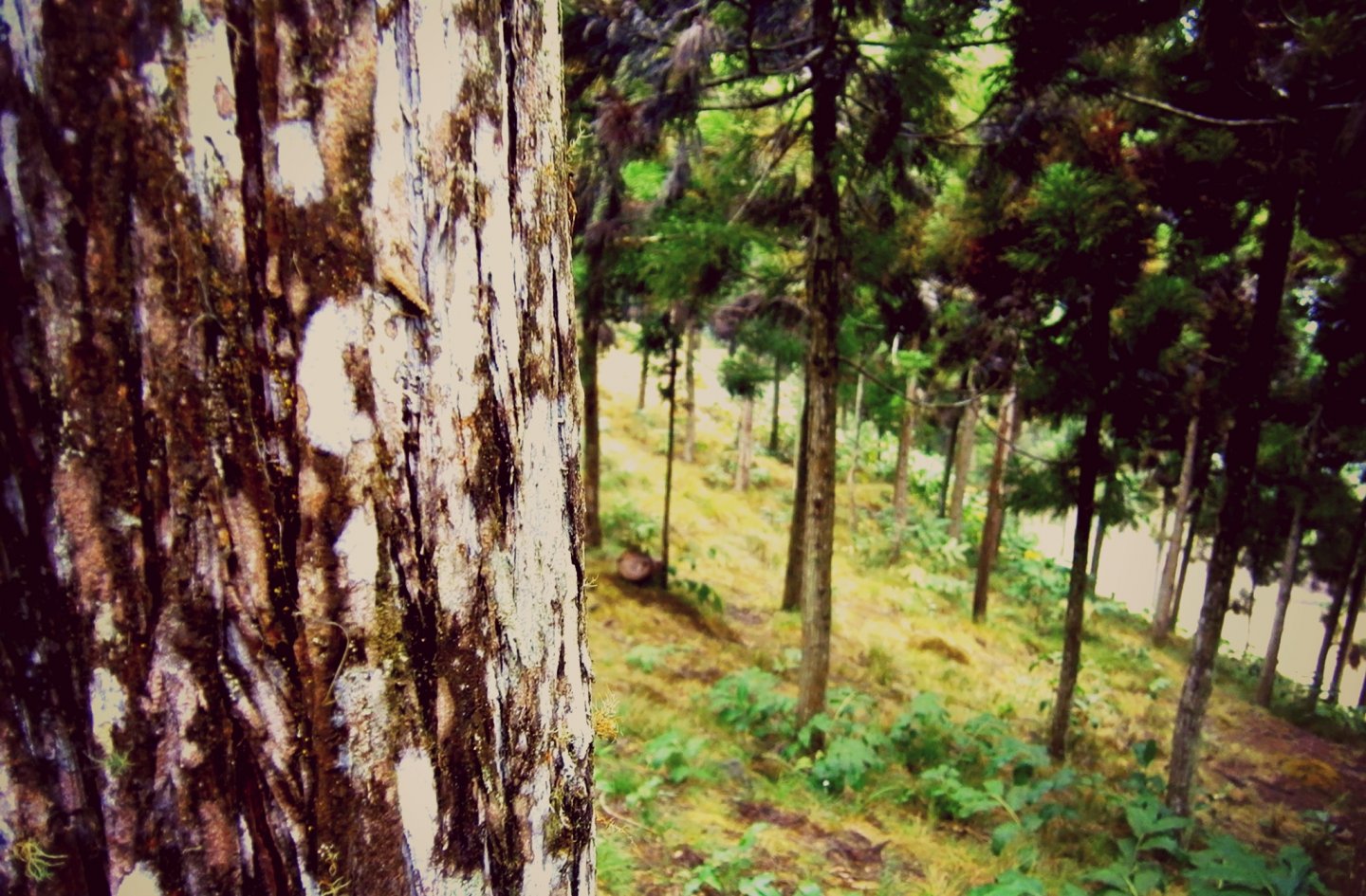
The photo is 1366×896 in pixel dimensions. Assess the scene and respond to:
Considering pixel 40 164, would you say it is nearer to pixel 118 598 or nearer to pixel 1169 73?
pixel 118 598

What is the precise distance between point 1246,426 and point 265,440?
28.0 ft

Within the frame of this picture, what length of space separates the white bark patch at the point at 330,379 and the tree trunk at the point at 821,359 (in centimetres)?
641

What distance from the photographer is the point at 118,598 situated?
0.53 metres

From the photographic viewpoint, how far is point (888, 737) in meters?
7.94

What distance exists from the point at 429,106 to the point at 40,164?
28 cm

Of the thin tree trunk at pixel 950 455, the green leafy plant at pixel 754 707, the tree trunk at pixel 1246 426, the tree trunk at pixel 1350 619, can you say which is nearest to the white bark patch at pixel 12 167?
the green leafy plant at pixel 754 707

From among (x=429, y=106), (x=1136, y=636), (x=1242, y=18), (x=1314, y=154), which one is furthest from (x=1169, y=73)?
(x=1136, y=636)

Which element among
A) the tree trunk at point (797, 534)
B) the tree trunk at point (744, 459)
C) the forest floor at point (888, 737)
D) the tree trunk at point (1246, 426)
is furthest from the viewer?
the tree trunk at point (744, 459)

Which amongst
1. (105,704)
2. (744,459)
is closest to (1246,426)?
(105,704)

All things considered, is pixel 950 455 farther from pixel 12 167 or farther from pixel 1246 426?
pixel 12 167

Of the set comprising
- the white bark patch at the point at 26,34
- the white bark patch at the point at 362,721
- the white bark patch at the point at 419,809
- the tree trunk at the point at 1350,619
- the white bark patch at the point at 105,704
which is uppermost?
the white bark patch at the point at 26,34

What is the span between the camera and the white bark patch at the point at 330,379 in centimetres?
59

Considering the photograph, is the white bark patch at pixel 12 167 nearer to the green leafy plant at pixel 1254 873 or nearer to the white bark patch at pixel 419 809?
the white bark patch at pixel 419 809

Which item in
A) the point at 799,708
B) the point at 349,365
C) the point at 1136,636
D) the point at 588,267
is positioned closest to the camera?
the point at 349,365
